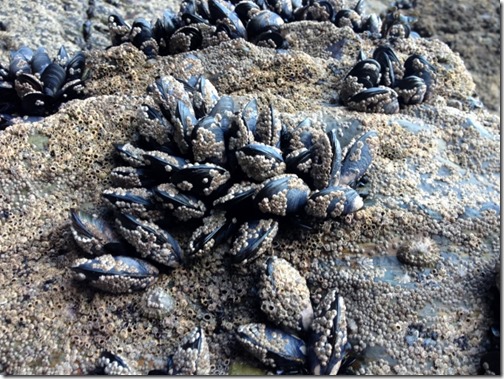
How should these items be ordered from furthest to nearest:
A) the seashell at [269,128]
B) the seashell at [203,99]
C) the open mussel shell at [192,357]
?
the seashell at [203,99] → the seashell at [269,128] → the open mussel shell at [192,357]

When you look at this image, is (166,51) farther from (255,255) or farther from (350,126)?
(255,255)

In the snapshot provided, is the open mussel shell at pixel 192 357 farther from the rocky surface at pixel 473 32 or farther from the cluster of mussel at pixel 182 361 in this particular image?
the rocky surface at pixel 473 32

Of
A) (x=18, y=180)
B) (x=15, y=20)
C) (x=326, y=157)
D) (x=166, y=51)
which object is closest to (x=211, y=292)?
(x=326, y=157)

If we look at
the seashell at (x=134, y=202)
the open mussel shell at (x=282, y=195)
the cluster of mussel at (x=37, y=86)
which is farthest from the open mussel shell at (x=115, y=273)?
the cluster of mussel at (x=37, y=86)

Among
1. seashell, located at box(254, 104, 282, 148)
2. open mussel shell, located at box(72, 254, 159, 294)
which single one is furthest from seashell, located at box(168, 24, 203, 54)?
open mussel shell, located at box(72, 254, 159, 294)

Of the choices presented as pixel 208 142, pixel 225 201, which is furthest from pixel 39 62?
pixel 225 201

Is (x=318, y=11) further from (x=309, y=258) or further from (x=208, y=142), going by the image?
(x=309, y=258)
